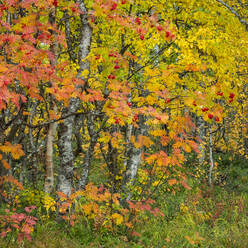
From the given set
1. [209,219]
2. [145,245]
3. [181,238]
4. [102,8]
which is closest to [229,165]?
[209,219]

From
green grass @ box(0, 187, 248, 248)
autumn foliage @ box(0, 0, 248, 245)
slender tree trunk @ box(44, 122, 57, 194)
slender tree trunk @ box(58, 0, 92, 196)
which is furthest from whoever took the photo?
slender tree trunk @ box(44, 122, 57, 194)

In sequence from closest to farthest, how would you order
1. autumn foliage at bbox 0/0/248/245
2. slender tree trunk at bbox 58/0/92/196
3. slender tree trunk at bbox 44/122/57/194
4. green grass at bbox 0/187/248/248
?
autumn foliage at bbox 0/0/248/245 < green grass at bbox 0/187/248/248 < slender tree trunk at bbox 58/0/92/196 < slender tree trunk at bbox 44/122/57/194

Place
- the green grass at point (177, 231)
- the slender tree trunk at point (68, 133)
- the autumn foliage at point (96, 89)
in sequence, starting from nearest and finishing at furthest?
the autumn foliage at point (96, 89) < the green grass at point (177, 231) < the slender tree trunk at point (68, 133)

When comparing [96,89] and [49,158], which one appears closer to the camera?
[49,158]

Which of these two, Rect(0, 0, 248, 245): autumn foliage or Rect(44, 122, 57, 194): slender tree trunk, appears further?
Rect(44, 122, 57, 194): slender tree trunk

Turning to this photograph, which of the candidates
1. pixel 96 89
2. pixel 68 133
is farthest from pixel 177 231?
pixel 96 89

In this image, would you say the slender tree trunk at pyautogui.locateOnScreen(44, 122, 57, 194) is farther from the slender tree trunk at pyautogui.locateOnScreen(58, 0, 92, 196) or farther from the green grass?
the green grass

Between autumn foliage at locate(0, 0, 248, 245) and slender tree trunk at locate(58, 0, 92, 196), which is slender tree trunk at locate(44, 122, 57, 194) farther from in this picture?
slender tree trunk at locate(58, 0, 92, 196)

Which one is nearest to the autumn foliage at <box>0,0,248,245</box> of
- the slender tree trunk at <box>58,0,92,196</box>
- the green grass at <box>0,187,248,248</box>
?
the slender tree trunk at <box>58,0,92,196</box>

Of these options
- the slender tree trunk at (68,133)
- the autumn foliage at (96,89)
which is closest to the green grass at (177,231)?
the autumn foliage at (96,89)

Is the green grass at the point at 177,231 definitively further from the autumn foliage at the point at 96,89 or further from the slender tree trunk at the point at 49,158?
the slender tree trunk at the point at 49,158

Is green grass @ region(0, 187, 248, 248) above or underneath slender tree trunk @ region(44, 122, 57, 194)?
underneath

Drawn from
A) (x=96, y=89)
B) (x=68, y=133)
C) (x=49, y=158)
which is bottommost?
(x=49, y=158)

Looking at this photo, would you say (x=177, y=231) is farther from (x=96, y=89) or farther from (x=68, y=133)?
(x=96, y=89)
